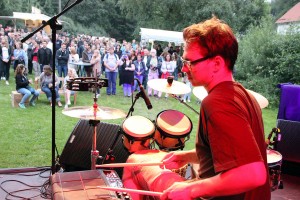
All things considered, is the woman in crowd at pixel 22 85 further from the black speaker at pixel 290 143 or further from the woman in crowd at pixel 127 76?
the black speaker at pixel 290 143

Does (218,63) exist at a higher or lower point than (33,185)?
higher

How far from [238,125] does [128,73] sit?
33.0 feet

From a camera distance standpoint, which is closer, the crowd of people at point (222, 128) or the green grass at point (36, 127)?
the crowd of people at point (222, 128)

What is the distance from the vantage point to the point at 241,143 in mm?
1432

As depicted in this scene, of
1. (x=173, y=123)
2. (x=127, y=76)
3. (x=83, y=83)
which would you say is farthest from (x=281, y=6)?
(x=83, y=83)

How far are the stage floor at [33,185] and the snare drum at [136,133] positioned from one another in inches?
46.3

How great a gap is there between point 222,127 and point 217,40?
16.7 inches

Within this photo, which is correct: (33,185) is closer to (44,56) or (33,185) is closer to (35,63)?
(44,56)

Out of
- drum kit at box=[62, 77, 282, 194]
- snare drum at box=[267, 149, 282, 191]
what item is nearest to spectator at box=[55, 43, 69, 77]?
drum kit at box=[62, 77, 282, 194]

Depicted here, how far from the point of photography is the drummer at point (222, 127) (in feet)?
4.72

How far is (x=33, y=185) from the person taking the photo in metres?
4.21

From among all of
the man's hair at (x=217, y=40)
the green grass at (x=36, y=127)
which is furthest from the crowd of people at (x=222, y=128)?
the green grass at (x=36, y=127)

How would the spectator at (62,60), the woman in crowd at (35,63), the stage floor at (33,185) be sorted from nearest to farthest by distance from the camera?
the stage floor at (33,185) < the spectator at (62,60) < the woman in crowd at (35,63)

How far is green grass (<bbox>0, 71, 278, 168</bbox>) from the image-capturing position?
530 centimetres
